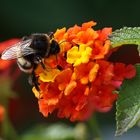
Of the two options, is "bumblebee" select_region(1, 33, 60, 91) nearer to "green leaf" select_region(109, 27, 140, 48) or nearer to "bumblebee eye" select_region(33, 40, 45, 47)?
"bumblebee eye" select_region(33, 40, 45, 47)

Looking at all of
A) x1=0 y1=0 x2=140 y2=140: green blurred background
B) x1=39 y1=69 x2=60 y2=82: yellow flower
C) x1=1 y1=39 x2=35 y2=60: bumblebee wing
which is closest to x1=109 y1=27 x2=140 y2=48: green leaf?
x1=39 y1=69 x2=60 y2=82: yellow flower

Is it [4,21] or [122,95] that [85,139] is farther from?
[4,21]

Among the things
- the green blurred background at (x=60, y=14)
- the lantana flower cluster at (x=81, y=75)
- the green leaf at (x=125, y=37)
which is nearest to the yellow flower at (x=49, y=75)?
the lantana flower cluster at (x=81, y=75)

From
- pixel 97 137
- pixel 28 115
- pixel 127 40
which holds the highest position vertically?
pixel 127 40

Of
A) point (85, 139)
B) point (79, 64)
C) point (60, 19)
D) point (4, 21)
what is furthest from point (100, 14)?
point (79, 64)

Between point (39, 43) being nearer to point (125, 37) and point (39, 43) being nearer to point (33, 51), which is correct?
point (33, 51)

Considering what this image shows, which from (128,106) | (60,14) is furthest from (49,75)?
(60,14)
